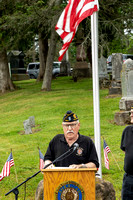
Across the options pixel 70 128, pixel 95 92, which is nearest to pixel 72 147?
pixel 70 128

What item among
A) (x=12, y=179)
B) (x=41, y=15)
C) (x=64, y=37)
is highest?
(x=41, y=15)

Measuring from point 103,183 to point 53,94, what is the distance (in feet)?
53.9

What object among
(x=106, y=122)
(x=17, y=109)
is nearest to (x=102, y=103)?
(x=106, y=122)

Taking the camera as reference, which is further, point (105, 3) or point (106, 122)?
point (105, 3)

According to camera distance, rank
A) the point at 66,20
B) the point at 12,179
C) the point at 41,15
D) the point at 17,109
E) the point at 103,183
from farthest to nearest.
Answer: the point at 41,15 < the point at 17,109 < the point at 12,179 < the point at 66,20 < the point at 103,183

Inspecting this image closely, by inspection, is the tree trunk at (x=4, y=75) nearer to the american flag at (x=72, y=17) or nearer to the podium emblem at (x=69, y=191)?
the american flag at (x=72, y=17)

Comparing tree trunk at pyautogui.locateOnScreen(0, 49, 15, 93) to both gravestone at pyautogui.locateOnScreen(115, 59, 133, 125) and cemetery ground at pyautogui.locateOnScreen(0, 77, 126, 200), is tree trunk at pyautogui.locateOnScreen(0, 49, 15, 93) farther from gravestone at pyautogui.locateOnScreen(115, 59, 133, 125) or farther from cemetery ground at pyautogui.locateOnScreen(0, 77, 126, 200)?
gravestone at pyautogui.locateOnScreen(115, 59, 133, 125)

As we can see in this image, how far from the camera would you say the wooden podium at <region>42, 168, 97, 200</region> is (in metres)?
3.66

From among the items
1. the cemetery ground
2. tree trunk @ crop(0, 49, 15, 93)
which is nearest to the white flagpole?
the cemetery ground

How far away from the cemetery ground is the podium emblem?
3066 millimetres

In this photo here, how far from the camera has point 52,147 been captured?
4492 mm

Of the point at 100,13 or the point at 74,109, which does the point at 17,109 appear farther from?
the point at 100,13

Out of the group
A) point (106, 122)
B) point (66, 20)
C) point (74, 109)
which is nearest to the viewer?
point (66, 20)

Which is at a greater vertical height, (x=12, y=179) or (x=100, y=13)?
(x=100, y=13)
